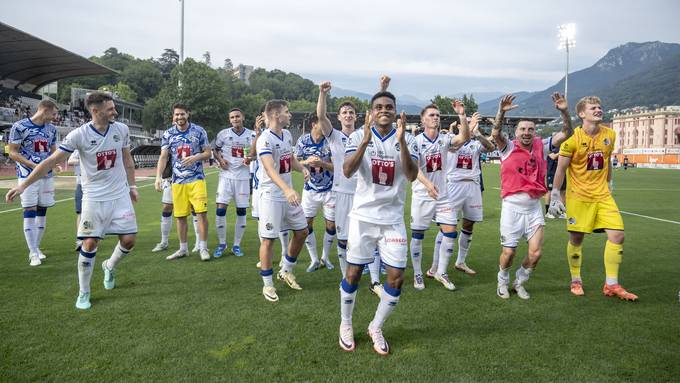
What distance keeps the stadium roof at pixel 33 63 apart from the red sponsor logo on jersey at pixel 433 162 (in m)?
39.3

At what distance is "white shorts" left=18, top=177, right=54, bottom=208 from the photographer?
24.4ft

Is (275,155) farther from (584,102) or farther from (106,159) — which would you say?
(584,102)

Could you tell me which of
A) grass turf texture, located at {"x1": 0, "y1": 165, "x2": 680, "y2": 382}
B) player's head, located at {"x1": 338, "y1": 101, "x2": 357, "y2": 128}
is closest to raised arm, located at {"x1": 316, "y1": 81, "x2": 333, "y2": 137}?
player's head, located at {"x1": 338, "y1": 101, "x2": 357, "y2": 128}

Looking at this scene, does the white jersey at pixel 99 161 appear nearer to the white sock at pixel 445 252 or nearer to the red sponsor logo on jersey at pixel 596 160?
the white sock at pixel 445 252

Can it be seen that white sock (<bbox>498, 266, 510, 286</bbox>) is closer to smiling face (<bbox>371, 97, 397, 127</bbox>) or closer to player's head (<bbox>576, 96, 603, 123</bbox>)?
player's head (<bbox>576, 96, 603, 123</bbox>)

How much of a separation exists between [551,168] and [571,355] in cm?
1077

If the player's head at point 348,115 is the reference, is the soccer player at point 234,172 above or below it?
below

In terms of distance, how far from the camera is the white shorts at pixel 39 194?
7434 mm

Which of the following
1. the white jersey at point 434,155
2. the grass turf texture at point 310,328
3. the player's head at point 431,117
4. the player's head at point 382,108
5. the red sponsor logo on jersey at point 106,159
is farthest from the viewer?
the white jersey at point 434,155

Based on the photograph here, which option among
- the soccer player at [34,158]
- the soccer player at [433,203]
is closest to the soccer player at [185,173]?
the soccer player at [34,158]

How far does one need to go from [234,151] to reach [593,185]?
6.19 metres

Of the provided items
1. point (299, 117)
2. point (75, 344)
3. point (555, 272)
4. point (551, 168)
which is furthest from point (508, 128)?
point (75, 344)

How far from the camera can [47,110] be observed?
24.1ft

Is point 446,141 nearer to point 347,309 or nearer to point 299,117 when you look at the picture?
point 347,309
